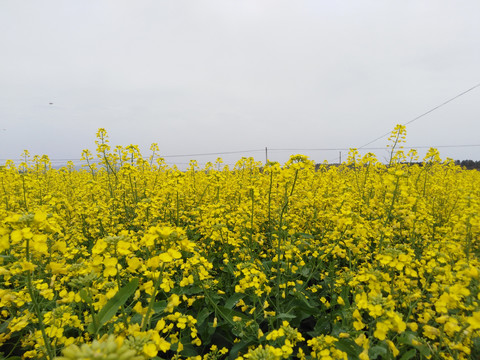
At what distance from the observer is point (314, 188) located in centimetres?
534

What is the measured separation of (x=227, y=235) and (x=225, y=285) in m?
0.58

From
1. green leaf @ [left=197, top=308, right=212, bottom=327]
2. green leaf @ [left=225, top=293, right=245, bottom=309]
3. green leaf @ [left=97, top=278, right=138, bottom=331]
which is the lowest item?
green leaf @ [left=197, top=308, right=212, bottom=327]

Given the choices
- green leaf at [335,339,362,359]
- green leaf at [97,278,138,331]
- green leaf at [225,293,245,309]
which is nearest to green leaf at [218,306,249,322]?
green leaf at [225,293,245,309]

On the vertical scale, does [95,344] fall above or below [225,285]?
above

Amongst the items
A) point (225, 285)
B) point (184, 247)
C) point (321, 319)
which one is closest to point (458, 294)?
point (321, 319)

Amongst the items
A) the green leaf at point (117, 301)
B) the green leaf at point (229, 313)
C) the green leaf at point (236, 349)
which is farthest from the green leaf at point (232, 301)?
the green leaf at point (117, 301)

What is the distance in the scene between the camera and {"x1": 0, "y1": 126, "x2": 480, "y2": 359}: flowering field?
127 centimetres

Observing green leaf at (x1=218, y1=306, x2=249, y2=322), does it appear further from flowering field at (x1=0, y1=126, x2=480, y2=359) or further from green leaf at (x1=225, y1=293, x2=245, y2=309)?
green leaf at (x1=225, y1=293, x2=245, y2=309)

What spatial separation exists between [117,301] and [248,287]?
3.96 ft

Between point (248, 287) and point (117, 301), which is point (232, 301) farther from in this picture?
point (117, 301)

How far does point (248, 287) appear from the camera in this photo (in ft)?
7.08

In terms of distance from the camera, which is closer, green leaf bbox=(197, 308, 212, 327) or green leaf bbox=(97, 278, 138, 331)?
green leaf bbox=(97, 278, 138, 331)

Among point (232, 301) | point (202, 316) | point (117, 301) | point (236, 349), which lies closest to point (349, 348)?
point (236, 349)

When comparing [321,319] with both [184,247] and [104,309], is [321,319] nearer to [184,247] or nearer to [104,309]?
[184,247]
